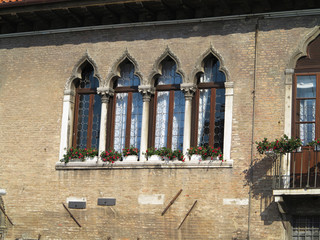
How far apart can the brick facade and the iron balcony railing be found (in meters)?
0.31

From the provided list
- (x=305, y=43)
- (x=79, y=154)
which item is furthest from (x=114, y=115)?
(x=305, y=43)

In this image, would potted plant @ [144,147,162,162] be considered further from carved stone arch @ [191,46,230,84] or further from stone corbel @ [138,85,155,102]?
carved stone arch @ [191,46,230,84]

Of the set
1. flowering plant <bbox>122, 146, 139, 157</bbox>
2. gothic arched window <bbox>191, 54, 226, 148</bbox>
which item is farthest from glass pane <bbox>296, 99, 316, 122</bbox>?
flowering plant <bbox>122, 146, 139, 157</bbox>

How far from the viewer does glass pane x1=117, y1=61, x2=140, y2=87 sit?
1872cm

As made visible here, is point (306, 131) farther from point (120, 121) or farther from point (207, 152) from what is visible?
point (120, 121)

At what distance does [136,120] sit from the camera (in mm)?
18484

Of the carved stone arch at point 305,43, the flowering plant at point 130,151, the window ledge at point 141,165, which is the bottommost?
the window ledge at point 141,165

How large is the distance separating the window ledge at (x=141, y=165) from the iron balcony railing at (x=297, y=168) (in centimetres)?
112

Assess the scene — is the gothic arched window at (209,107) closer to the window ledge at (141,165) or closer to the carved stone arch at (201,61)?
the carved stone arch at (201,61)

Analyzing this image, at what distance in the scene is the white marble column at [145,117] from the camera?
1794cm

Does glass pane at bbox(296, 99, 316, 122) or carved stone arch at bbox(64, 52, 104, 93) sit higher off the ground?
carved stone arch at bbox(64, 52, 104, 93)

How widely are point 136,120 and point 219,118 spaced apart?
2097 mm

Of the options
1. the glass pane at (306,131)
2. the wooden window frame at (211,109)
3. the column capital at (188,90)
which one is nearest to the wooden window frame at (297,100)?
the glass pane at (306,131)

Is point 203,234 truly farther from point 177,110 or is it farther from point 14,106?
point 14,106
